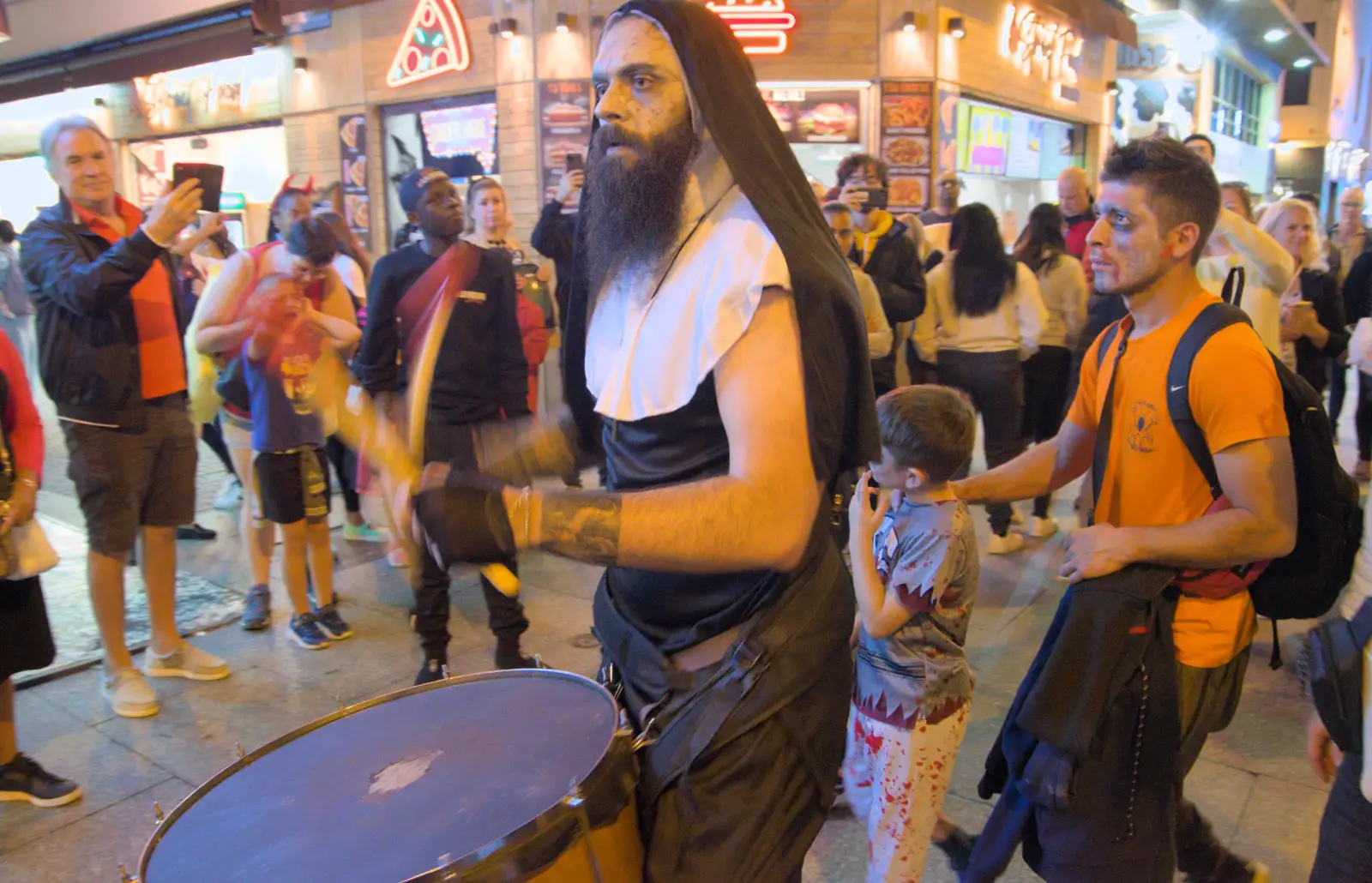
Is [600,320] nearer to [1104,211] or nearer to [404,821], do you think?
[404,821]

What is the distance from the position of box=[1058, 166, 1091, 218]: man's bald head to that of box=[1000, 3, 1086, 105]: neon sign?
6.07 metres

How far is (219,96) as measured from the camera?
500 inches

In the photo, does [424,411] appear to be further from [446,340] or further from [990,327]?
[990,327]

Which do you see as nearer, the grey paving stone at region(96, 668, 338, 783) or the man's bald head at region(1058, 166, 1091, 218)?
the grey paving stone at region(96, 668, 338, 783)

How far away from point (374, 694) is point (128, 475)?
4.25ft

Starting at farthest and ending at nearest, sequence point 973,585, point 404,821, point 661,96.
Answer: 1. point 973,585
2. point 661,96
3. point 404,821

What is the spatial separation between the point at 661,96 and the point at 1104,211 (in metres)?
1.07

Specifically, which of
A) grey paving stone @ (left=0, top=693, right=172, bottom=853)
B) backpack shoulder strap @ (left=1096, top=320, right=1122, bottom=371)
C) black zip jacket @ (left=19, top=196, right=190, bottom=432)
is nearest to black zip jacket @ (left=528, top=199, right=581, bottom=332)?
black zip jacket @ (left=19, top=196, right=190, bottom=432)

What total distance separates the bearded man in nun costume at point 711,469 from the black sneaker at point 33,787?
258cm

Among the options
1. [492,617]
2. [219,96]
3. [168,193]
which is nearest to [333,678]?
[492,617]

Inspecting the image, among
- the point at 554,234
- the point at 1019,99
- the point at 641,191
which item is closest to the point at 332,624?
the point at 554,234

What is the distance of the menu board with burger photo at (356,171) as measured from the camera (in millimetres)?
11000

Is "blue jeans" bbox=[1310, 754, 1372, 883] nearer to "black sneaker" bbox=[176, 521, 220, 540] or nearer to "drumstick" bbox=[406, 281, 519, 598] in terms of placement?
"drumstick" bbox=[406, 281, 519, 598]

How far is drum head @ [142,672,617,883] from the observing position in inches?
44.8
